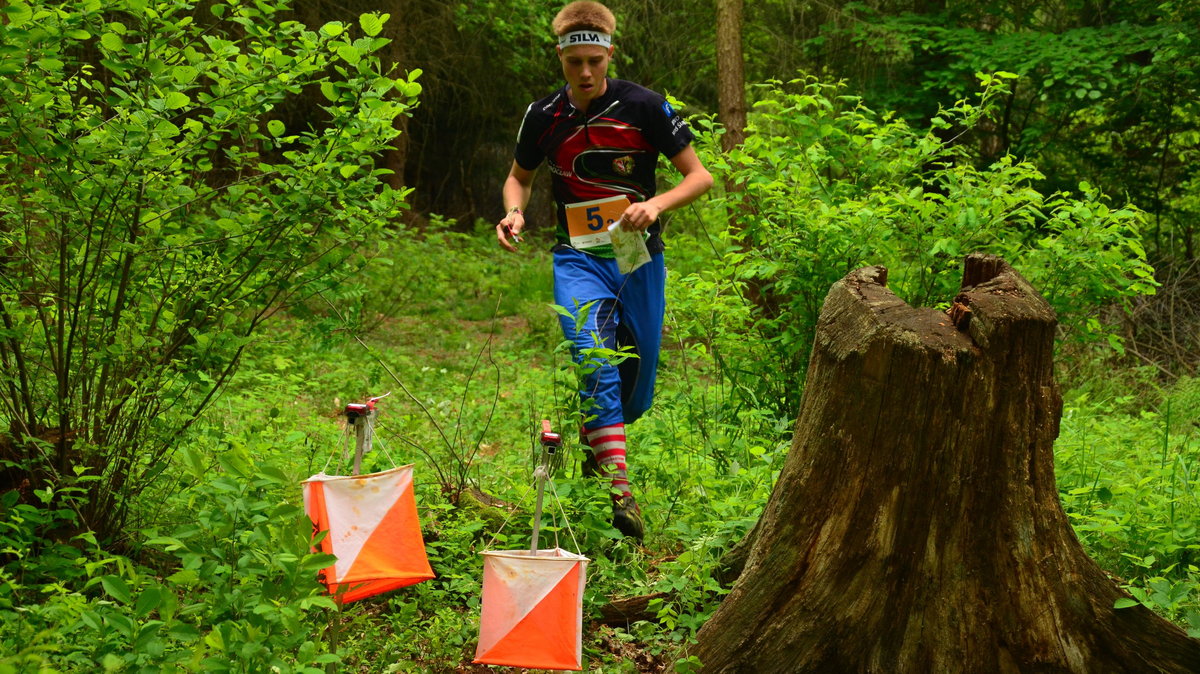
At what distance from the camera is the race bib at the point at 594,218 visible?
13.2ft

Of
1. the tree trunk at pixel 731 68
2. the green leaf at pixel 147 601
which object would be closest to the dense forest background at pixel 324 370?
the green leaf at pixel 147 601

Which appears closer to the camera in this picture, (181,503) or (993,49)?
(181,503)

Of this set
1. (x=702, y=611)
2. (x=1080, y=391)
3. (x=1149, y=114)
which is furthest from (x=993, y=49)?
(x=702, y=611)

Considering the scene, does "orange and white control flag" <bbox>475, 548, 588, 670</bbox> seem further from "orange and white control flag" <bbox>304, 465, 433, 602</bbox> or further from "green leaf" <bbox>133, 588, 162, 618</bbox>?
"green leaf" <bbox>133, 588, 162, 618</bbox>

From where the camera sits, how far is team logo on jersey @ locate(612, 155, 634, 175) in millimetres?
4070

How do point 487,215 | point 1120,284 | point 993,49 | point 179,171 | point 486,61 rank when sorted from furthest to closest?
point 487,215 < point 486,61 < point 993,49 < point 1120,284 < point 179,171

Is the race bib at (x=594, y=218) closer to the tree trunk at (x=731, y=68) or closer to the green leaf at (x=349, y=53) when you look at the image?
the green leaf at (x=349, y=53)

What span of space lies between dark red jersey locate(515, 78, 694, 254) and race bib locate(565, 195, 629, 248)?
3 cm

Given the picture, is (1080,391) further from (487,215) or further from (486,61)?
(487,215)

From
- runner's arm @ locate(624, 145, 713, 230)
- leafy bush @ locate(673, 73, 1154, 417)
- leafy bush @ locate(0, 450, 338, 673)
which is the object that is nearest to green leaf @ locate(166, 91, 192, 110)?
leafy bush @ locate(0, 450, 338, 673)

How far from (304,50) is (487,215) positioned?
20.2 meters

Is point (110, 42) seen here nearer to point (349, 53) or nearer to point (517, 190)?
point (349, 53)

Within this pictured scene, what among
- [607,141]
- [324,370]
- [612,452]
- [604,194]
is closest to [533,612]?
[612,452]

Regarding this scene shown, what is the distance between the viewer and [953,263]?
540 cm
